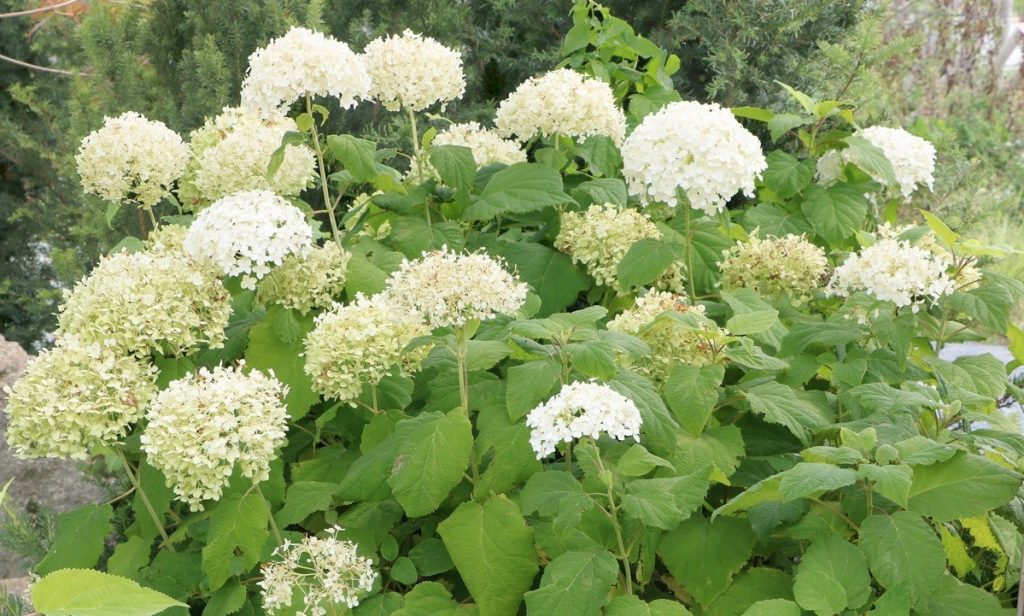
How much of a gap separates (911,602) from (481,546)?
705 mm

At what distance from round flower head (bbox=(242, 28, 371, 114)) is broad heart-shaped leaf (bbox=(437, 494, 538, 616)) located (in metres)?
0.98

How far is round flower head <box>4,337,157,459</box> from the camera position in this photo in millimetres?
1875

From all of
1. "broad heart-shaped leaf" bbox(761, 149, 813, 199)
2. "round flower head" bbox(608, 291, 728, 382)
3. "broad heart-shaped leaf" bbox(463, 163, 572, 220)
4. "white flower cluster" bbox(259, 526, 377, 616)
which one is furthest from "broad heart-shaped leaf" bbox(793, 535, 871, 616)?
"broad heart-shaped leaf" bbox(761, 149, 813, 199)

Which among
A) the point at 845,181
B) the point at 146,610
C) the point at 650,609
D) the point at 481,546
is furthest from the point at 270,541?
the point at 845,181

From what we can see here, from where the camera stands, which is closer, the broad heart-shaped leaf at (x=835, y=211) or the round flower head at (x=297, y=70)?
the round flower head at (x=297, y=70)

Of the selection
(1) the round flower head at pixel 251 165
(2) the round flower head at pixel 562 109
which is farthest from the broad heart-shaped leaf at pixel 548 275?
(1) the round flower head at pixel 251 165

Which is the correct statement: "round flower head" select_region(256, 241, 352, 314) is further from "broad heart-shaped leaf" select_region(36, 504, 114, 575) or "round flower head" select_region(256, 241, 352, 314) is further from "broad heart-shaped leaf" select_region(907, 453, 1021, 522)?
"broad heart-shaped leaf" select_region(907, 453, 1021, 522)

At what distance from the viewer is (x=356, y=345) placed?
1.99m

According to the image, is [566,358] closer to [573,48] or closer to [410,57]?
[410,57]

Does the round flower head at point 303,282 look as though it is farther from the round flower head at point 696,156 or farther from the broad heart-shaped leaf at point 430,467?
the round flower head at point 696,156

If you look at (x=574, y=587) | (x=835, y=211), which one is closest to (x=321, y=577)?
(x=574, y=587)

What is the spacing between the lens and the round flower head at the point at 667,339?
201 cm

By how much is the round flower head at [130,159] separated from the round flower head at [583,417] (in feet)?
4.59

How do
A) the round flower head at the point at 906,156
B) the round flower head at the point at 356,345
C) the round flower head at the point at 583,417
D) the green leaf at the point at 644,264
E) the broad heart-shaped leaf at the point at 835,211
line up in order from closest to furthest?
the round flower head at the point at 583,417 → the round flower head at the point at 356,345 → the green leaf at the point at 644,264 → the broad heart-shaped leaf at the point at 835,211 → the round flower head at the point at 906,156
